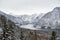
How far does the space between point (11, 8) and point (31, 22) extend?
0.56m

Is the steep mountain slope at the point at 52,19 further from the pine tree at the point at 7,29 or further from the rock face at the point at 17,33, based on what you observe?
the pine tree at the point at 7,29

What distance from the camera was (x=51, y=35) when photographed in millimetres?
2889

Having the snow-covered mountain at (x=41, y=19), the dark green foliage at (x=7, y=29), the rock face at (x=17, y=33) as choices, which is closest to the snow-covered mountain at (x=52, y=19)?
the snow-covered mountain at (x=41, y=19)

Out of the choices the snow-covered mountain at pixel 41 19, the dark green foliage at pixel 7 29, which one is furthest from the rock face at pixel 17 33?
the snow-covered mountain at pixel 41 19

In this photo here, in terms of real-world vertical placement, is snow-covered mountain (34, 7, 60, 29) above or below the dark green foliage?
above

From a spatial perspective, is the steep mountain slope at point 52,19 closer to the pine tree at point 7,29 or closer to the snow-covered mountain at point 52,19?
the snow-covered mountain at point 52,19

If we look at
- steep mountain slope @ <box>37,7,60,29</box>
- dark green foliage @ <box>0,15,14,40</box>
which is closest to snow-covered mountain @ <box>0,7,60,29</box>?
steep mountain slope @ <box>37,7,60,29</box>

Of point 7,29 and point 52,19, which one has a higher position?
point 52,19

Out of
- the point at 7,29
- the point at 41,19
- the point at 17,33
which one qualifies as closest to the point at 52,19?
the point at 41,19

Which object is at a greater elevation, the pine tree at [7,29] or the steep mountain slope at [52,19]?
the steep mountain slope at [52,19]

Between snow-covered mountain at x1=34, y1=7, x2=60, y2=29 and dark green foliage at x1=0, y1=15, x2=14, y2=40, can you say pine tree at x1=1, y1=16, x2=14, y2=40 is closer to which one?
dark green foliage at x1=0, y1=15, x2=14, y2=40

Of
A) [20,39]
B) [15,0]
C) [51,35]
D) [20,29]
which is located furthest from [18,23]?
[51,35]

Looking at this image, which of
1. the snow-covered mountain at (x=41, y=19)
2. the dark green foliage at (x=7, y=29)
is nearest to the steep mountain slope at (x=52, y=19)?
the snow-covered mountain at (x=41, y=19)

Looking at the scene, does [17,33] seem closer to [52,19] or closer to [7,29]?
[7,29]
